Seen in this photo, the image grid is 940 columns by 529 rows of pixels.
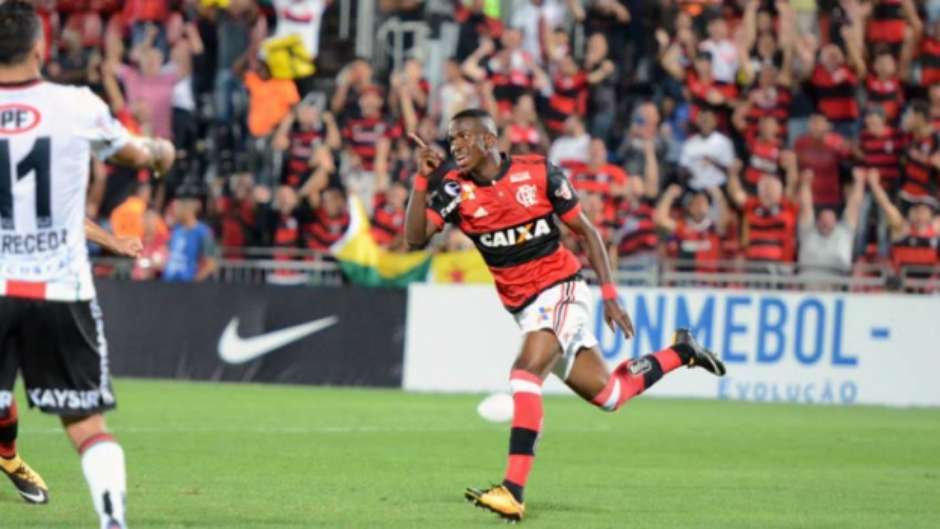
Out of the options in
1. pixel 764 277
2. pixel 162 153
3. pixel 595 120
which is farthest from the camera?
pixel 595 120

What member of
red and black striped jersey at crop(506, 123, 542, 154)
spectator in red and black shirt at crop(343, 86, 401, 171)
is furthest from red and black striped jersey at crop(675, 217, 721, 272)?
spectator in red and black shirt at crop(343, 86, 401, 171)

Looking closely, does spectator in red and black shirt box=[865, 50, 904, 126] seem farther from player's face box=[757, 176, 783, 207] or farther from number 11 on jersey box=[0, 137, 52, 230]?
number 11 on jersey box=[0, 137, 52, 230]

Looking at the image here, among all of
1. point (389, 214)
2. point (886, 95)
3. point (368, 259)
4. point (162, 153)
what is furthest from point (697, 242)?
point (162, 153)

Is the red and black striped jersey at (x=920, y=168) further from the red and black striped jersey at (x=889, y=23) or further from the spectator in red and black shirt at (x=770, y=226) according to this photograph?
the red and black striped jersey at (x=889, y=23)

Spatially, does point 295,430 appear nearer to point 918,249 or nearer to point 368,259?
point 368,259

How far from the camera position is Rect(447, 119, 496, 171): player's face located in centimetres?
1081

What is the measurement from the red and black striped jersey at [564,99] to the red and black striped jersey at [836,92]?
285cm

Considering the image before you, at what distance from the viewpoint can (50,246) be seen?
7.73 metres

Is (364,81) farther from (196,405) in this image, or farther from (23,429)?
(23,429)

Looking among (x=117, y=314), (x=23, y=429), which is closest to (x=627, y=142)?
(x=117, y=314)

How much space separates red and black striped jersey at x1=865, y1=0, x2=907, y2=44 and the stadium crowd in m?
0.02

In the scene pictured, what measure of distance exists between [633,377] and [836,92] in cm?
1239

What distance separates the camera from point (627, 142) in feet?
76.3

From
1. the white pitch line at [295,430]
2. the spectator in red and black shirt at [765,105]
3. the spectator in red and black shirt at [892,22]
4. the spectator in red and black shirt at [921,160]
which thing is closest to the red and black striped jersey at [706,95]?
the spectator in red and black shirt at [765,105]
